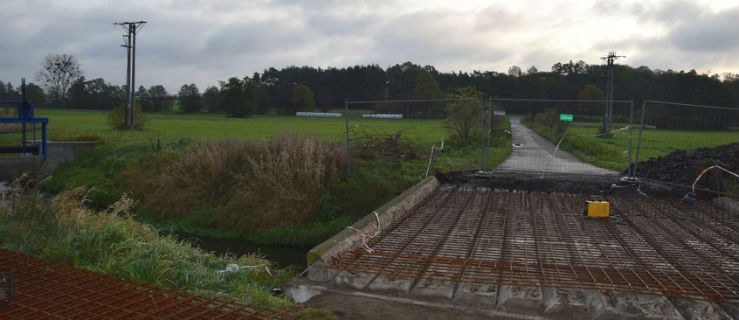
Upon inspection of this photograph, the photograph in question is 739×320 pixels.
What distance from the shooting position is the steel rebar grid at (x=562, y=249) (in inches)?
206

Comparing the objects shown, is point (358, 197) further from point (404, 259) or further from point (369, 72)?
point (369, 72)

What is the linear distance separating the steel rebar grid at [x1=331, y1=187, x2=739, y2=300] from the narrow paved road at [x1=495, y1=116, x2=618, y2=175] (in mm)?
4415

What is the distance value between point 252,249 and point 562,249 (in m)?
9.01

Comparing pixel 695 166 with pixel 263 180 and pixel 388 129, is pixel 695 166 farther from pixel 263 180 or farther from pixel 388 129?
pixel 263 180

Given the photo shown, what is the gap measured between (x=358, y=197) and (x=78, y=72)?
6371 centimetres

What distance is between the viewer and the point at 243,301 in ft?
16.0

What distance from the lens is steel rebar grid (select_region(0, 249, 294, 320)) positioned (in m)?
4.28

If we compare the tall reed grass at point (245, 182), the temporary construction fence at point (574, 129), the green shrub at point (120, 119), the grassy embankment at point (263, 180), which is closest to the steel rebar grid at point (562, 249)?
the temporary construction fence at point (574, 129)

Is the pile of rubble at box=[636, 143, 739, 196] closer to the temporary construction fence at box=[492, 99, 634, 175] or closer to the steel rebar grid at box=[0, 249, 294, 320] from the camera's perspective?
the temporary construction fence at box=[492, 99, 634, 175]

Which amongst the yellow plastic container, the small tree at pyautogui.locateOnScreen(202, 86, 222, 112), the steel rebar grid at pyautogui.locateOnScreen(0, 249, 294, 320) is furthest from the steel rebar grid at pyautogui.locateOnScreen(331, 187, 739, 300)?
the small tree at pyautogui.locateOnScreen(202, 86, 222, 112)

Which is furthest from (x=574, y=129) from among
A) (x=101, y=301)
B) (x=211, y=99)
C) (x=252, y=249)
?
(x=211, y=99)

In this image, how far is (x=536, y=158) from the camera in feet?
57.3

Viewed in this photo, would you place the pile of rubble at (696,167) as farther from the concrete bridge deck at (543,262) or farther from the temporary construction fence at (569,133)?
the concrete bridge deck at (543,262)

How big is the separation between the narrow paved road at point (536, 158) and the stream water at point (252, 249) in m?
5.23
